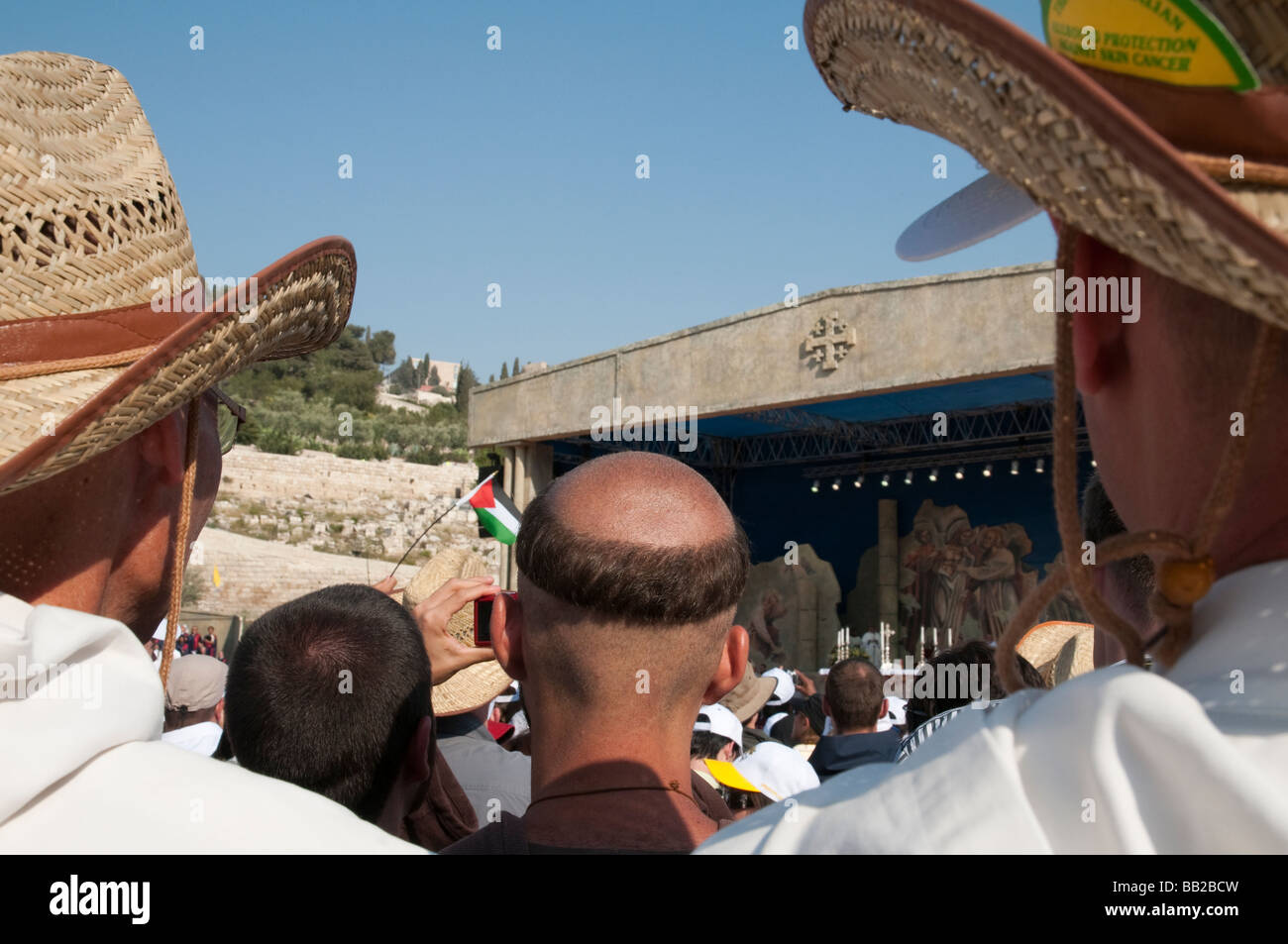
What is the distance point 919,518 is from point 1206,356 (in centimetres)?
1802

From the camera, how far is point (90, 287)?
50.6 inches

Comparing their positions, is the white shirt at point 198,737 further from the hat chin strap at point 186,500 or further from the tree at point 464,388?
the tree at point 464,388

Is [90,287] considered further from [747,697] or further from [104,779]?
[747,697]

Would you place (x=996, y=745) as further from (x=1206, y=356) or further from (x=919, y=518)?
(x=919, y=518)

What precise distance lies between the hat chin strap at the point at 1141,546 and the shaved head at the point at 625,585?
0.75 meters

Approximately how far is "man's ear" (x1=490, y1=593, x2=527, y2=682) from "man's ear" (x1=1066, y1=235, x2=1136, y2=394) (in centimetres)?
104

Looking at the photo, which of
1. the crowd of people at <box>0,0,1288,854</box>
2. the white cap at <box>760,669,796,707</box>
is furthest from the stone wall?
the crowd of people at <box>0,0,1288,854</box>

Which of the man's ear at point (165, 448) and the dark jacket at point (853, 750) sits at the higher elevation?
the man's ear at point (165, 448)

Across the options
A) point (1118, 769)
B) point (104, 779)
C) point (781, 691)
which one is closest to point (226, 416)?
point (104, 779)

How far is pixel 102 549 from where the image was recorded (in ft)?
4.43

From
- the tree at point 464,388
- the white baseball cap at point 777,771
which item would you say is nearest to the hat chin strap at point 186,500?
the white baseball cap at point 777,771

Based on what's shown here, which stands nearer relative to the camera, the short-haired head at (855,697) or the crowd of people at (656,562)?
the crowd of people at (656,562)

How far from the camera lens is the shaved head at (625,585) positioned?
1603 millimetres

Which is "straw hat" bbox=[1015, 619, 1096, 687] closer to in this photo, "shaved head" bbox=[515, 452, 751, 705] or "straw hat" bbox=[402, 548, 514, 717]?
"straw hat" bbox=[402, 548, 514, 717]
